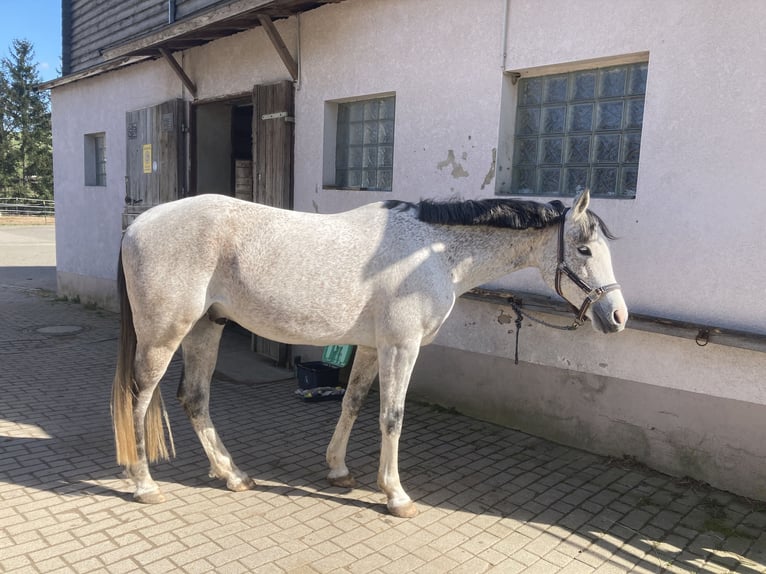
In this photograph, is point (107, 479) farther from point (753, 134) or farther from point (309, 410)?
point (753, 134)

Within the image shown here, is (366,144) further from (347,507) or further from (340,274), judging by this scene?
(347,507)

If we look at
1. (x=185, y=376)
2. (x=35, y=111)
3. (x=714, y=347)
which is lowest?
(x=185, y=376)

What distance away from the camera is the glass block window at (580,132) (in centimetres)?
412

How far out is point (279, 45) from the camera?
19.2ft

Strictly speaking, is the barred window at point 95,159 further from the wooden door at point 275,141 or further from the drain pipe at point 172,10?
the wooden door at point 275,141

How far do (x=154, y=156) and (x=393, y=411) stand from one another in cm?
604

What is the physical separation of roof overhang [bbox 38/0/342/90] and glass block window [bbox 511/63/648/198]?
2.40 meters

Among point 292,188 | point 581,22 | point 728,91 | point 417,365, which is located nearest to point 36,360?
point 292,188

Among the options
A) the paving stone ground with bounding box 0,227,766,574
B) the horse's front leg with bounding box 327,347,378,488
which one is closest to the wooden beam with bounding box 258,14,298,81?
the paving stone ground with bounding box 0,227,766,574

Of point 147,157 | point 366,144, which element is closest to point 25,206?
point 147,157

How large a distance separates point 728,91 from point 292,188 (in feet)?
13.7

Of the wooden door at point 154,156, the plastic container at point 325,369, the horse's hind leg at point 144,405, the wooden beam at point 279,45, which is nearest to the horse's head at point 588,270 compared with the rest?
the horse's hind leg at point 144,405

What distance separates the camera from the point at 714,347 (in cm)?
368

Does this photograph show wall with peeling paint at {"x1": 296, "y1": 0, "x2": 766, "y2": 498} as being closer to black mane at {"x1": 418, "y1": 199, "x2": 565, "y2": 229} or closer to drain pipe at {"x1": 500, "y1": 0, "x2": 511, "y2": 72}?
drain pipe at {"x1": 500, "y1": 0, "x2": 511, "y2": 72}
